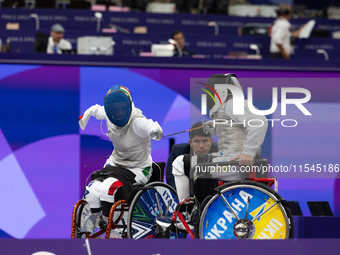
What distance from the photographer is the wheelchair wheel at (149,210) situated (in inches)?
131

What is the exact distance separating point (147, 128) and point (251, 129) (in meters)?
0.74

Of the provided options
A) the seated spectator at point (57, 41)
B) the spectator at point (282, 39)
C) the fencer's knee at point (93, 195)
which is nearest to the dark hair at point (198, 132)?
the fencer's knee at point (93, 195)

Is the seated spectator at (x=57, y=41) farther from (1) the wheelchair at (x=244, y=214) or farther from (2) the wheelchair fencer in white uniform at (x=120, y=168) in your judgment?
(1) the wheelchair at (x=244, y=214)

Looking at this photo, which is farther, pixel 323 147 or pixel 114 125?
pixel 114 125

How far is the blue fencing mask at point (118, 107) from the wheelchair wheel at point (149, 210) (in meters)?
0.50

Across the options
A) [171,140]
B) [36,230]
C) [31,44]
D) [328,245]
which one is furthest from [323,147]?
[31,44]

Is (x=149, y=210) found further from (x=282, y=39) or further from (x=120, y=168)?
(x=282, y=39)

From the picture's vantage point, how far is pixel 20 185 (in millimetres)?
4551

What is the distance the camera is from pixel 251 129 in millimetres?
3111

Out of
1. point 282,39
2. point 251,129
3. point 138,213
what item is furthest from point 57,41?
point 251,129

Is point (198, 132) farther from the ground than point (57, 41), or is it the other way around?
point (57, 41)

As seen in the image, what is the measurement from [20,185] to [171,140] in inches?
56.1

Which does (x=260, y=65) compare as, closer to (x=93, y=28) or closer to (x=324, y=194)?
(x=324, y=194)

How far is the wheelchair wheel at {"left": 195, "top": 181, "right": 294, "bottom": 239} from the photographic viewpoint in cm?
299
